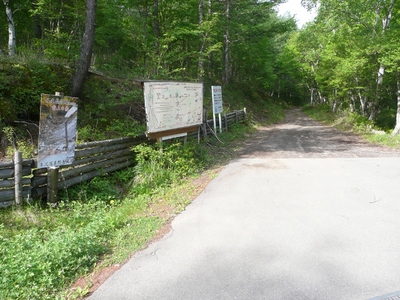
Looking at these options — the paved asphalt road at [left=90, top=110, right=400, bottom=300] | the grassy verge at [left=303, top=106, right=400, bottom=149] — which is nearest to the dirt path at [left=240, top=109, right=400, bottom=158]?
the grassy verge at [left=303, top=106, right=400, bottom=149]

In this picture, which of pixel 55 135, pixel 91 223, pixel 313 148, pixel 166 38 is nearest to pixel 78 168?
pixel 55 135

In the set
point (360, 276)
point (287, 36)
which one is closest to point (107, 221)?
point (360, 276)

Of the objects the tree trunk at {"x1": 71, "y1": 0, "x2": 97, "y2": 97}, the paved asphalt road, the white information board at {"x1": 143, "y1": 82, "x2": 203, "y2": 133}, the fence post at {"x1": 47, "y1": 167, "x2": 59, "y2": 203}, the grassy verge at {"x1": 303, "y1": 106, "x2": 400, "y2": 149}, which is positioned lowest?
the paved asphalt road

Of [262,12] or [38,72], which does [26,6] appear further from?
[262,12]

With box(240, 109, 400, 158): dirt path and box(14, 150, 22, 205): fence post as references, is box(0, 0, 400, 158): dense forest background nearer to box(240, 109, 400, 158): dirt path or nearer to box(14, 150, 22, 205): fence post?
box(14, 150, 22, 205): fence post

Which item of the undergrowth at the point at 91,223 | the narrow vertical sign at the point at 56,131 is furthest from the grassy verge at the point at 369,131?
the narrow vertical sign at the point at 56,131

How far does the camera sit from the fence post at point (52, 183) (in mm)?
5301

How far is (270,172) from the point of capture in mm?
7238

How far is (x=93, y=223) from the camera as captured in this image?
4.37m

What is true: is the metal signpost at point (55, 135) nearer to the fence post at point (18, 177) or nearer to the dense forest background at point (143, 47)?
the fence post at point (18, 177)

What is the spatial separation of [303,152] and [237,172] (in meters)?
3.71

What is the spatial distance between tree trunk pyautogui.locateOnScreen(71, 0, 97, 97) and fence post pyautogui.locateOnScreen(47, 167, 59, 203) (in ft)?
15.6

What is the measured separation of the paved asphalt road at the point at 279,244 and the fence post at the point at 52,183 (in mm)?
2539

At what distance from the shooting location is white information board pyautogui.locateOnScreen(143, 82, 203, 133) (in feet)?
22.8
